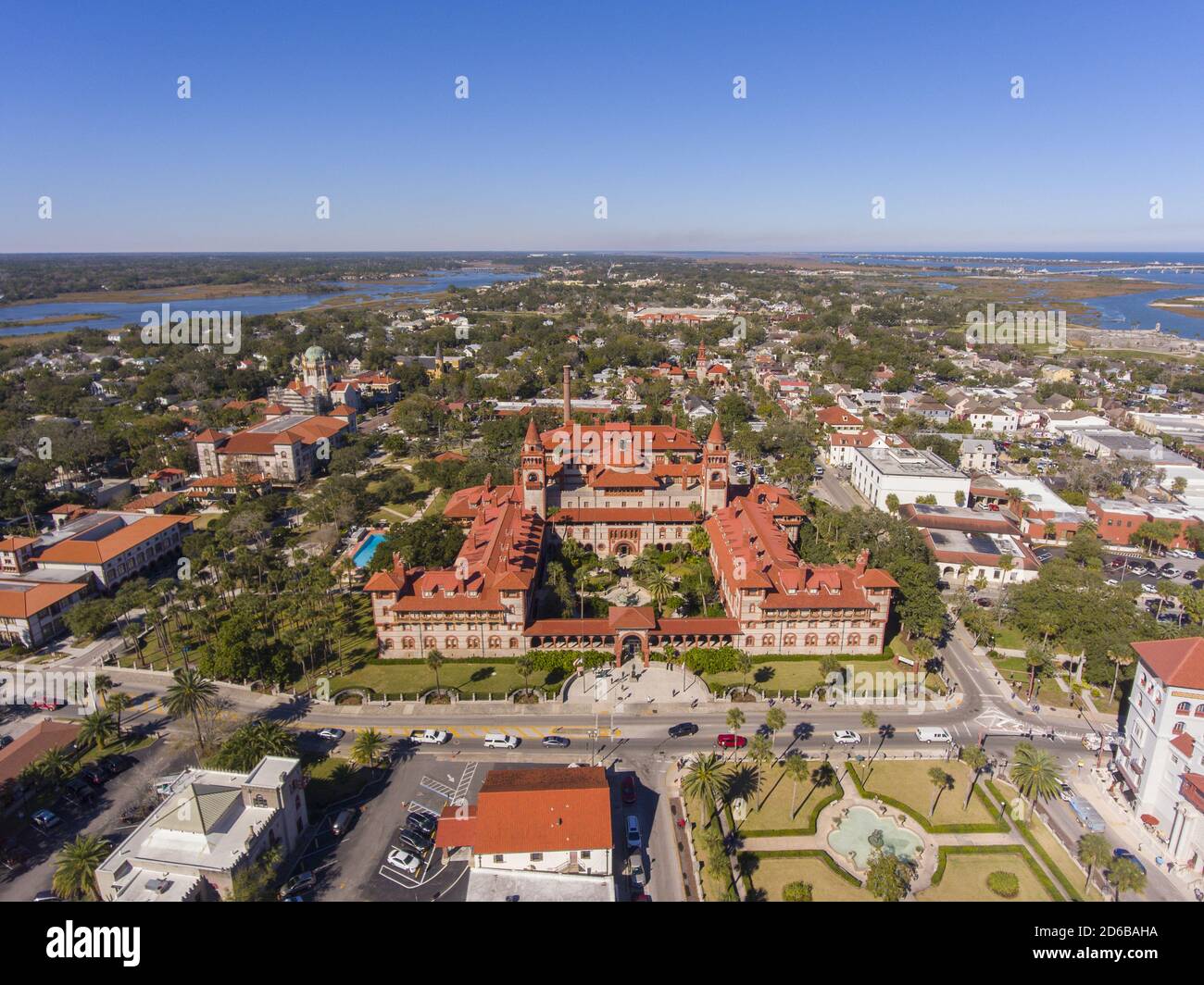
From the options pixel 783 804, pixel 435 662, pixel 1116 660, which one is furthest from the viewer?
pixel 435 662

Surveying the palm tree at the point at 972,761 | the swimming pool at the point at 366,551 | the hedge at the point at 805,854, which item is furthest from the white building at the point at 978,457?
the swimming pool at the point at 366,551

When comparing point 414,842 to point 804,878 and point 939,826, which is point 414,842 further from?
point 939,826

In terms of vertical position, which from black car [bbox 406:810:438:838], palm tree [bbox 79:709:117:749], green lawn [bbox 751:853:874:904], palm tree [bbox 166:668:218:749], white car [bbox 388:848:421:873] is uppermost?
palm tree [bbox 166:668:218:749]

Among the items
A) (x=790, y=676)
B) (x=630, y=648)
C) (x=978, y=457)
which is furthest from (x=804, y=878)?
(x=978, y=457)

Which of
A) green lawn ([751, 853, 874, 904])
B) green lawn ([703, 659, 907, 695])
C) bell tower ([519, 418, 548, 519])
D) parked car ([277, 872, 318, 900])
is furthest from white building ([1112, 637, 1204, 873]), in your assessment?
bell tower ([519, 418, 548, 519])

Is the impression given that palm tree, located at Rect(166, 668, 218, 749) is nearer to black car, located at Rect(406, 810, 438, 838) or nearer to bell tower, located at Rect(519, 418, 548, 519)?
black car, located at Rect(406, 810, 438, 838)
